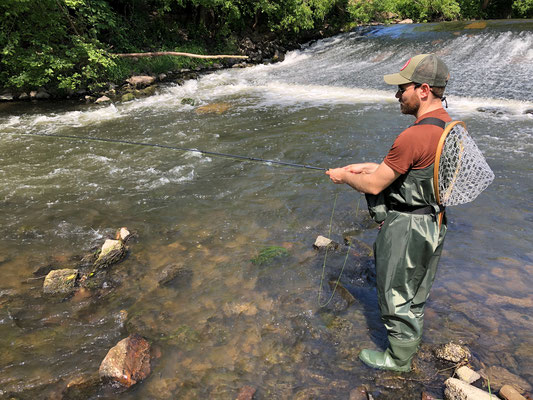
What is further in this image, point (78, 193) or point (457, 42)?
point (457, 42)

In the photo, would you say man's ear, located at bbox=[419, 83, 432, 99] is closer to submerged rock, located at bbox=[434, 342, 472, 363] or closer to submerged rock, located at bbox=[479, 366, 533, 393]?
submerged rock, located at bbox=[434, 342, 472, 363]

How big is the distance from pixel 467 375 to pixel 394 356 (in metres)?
0.52

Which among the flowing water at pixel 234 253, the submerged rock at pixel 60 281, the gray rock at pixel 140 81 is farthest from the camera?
the gray rock at pixel 140 81

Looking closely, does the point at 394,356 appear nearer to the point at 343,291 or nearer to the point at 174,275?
the point at 343,291

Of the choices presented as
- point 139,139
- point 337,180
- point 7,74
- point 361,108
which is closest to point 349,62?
point 361,108

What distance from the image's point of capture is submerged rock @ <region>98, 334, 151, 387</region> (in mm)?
2773

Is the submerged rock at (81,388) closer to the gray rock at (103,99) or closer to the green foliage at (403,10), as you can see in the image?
the gray rock at (103,99)

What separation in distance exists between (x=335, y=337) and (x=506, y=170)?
5237 millimetres

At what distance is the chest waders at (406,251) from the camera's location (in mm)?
2322

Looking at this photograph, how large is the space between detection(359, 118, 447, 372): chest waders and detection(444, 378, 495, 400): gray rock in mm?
308

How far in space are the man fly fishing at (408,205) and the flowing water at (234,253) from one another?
511mm

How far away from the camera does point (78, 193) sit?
20.5ft

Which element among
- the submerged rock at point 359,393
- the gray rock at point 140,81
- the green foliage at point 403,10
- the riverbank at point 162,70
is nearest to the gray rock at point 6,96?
the riverbank at point 162,70

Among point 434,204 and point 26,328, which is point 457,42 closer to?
point 434,204
